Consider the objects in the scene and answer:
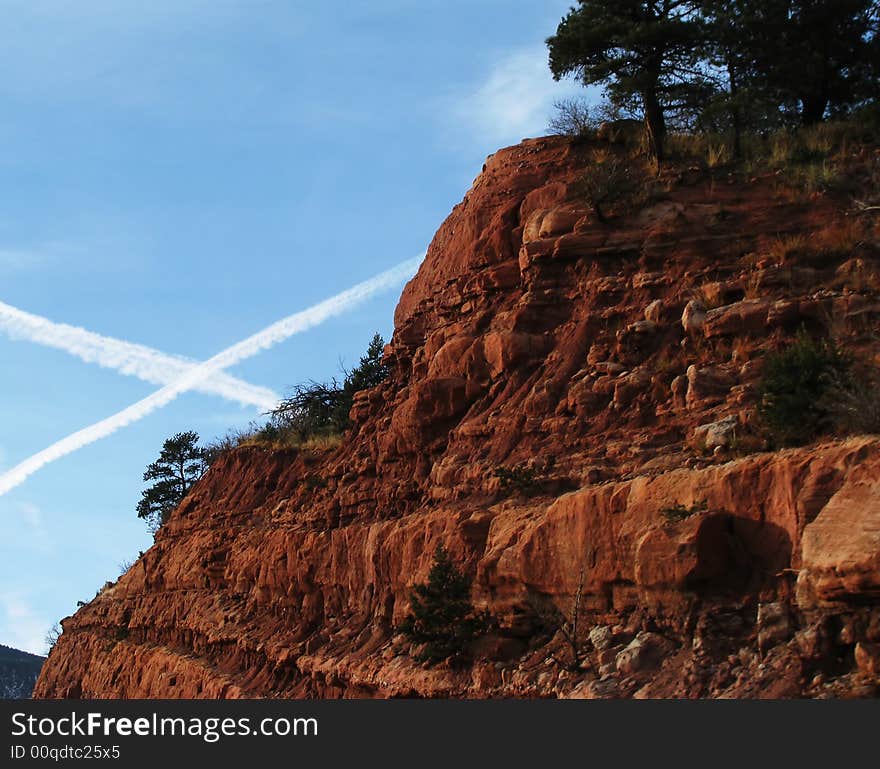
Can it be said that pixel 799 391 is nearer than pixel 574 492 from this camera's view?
Yes

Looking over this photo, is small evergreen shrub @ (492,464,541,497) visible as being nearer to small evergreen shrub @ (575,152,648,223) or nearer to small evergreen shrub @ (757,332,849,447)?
small evergreen shrub @ (757,332,849,447)

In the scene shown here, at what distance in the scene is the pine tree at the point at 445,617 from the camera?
16.1 m

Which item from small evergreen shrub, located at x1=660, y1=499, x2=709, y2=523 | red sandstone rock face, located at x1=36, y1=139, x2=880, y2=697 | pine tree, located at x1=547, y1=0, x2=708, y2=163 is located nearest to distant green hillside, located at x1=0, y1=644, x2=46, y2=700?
red sandstone rock face, located at x1=36, y1=139, x2=880, y2=697

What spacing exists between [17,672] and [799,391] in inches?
3686

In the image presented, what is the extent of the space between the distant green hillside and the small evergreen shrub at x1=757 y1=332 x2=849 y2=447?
235 feet

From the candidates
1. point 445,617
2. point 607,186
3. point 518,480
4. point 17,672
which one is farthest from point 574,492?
point 17,672

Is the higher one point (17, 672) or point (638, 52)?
point (638, 52)

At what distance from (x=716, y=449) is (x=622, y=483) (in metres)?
1.27

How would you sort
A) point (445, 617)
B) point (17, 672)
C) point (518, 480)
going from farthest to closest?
point (17, 672), point (518, 480), point (445, 617)

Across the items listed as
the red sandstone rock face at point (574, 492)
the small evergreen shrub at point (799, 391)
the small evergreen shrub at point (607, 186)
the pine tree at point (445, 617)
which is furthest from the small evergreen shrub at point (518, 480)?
the small evergreen shrub at point (607, 186)

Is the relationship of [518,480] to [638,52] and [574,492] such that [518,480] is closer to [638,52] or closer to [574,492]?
[574,492]

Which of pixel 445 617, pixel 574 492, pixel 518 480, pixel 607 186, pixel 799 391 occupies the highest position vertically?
pixel 607 186

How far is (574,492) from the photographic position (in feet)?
51.0

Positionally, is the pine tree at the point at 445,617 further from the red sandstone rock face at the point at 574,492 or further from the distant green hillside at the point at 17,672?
the distant green hillside at the point at 17,672
